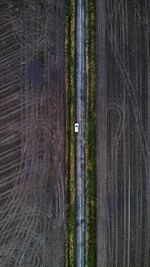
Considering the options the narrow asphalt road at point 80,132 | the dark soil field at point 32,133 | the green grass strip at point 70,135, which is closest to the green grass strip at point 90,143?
the narrow asphalt road at point 80,132

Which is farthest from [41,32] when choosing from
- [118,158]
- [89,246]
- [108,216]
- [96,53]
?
[89,246]

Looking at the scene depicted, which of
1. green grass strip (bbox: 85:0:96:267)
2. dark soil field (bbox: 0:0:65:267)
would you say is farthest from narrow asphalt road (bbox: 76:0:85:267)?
dark soil field (bbox: 0:0:65:267)

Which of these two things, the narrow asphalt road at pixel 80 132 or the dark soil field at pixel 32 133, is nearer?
the dark soil field at pixel 32 133

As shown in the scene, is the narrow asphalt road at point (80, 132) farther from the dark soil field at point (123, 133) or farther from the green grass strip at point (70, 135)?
the dark soil field at point (123, 133)

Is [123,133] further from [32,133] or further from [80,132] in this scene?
[32,133]

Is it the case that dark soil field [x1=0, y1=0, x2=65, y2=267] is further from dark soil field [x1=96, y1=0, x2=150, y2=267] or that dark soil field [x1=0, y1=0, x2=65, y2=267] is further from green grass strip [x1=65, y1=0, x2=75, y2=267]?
dark soil field [x1=96, y1=0, x2=150, y2=267]

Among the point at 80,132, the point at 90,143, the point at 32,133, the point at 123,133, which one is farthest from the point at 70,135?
the point at 123,133

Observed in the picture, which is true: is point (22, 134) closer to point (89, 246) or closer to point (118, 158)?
point (118, 158)
